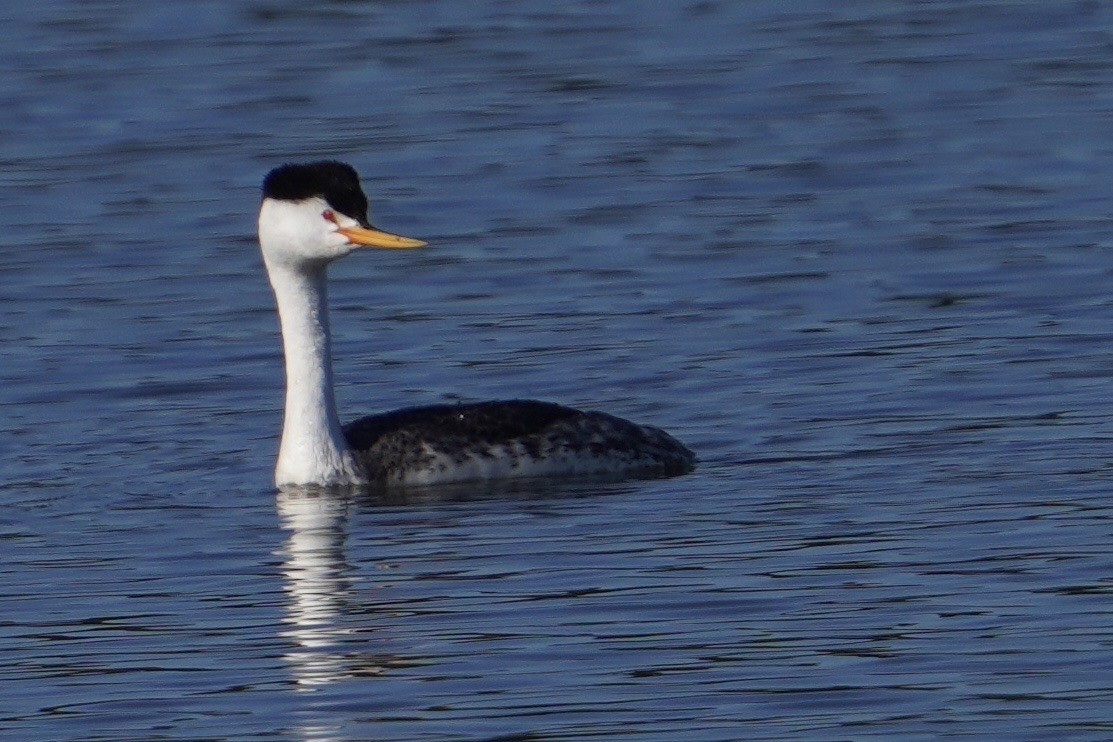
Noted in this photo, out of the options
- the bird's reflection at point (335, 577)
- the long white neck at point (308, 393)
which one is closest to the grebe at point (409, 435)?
the long white neck at point (308, 393)

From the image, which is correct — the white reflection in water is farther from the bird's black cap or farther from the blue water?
the bird's black cap

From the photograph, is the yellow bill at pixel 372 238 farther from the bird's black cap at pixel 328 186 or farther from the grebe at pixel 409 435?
the grebe at pixel 409 435

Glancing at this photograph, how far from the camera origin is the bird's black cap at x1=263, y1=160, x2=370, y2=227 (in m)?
14.6

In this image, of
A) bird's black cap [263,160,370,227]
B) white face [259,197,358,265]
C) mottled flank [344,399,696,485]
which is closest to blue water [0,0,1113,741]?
mottled flank [344,399,696,485]

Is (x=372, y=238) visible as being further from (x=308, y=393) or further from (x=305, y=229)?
(x=308, y=393)

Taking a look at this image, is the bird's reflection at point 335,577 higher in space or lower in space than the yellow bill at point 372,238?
lower

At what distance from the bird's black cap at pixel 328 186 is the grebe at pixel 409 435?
0.15 meters

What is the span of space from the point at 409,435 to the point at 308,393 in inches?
21.9

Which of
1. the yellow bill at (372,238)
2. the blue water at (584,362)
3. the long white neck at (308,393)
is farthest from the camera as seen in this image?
the long white neck at (308,393)

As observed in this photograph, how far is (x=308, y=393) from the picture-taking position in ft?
49.4

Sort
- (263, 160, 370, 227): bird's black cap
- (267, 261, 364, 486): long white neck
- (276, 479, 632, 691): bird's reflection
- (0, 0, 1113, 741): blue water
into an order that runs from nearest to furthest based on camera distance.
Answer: (0, 0, 1113, 741): blue water < (276, 479, 632, 691): bird's reflection < (263, 160, 370, 227): bird's black cap < (267, 261, 364, 486): long white neck

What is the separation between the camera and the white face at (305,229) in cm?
1461

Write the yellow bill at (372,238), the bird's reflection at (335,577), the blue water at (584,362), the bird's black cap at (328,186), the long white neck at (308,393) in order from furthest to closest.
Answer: the long white neck at (308,393) → the bird's black cap at (328,186) → the yellow bill at (372,238) → the bird's reflection at (335,577) → the blue water at (584,362)

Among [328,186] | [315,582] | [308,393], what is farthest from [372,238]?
[315,582]
